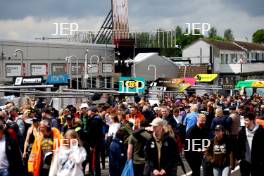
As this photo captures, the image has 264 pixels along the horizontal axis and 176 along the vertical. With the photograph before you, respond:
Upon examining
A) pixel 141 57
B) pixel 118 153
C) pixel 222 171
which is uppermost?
pixel 141 57

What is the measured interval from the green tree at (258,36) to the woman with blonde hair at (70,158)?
14768 centimetres

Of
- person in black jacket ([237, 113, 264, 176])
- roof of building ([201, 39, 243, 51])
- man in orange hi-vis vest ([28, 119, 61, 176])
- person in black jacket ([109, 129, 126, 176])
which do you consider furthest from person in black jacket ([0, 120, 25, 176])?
roof of building ([201, 39, 243, 51])

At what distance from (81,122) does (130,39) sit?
41.1 m

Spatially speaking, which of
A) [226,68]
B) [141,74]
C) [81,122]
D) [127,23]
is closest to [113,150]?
[81,122]

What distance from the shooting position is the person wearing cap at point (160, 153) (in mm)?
10086

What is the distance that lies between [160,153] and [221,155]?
177 cm

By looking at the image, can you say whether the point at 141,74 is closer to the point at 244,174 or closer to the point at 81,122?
the point at 81,122

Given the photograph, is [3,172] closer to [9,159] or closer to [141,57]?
[9,159]

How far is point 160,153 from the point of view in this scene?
10078 millimetres

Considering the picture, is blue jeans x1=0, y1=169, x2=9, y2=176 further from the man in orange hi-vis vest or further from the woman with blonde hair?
the man in orange hi-vis vest

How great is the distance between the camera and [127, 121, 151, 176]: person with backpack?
11.8 m

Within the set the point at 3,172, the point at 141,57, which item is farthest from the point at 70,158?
the point at 141,57

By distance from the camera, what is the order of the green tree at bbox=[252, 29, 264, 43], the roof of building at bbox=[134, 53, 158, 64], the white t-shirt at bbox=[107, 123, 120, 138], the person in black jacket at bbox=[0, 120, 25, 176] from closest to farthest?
the person in black jacket at bbox=[0, 120, 25, 176] < the white t-shirt at bbox=[107, 123, 120, 138] < the roof of building at bbox=[134, 53, 158, 64] < the green tree at bbox=[252, 29, 264, 43]

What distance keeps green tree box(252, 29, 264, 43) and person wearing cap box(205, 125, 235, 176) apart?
14577cm
